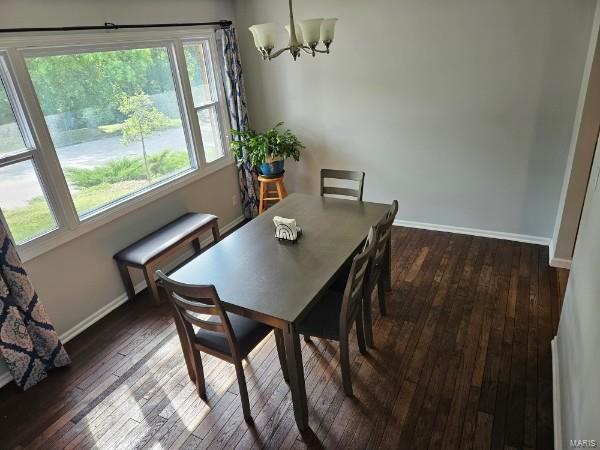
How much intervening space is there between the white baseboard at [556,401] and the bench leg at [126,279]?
3103 millimetres

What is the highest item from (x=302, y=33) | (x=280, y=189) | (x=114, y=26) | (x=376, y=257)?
(x=114, y=26)

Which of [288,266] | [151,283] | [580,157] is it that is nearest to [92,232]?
[151,283]

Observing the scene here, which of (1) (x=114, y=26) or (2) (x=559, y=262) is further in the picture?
(2) (x=559, y=262)

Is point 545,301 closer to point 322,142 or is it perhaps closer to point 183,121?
point 322,142

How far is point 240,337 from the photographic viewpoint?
6.89 ft

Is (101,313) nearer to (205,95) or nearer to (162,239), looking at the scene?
(162,239)

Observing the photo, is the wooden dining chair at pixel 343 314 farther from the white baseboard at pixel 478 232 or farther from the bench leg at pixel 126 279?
the white baseboard at pixel 478 232

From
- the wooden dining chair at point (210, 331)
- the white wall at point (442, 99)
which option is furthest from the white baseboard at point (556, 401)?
the white wall at point (442, 99)

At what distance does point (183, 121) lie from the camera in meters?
3.87

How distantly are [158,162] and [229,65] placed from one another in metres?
1.28

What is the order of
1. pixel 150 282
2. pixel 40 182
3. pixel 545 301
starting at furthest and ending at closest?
pixel 150 282
pixel 545 301
pixel 40 182

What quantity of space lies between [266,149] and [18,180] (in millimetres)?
2177

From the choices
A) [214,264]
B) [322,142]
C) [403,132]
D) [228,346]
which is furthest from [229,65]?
[228,346]

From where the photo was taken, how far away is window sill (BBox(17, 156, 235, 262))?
8.86 feet
